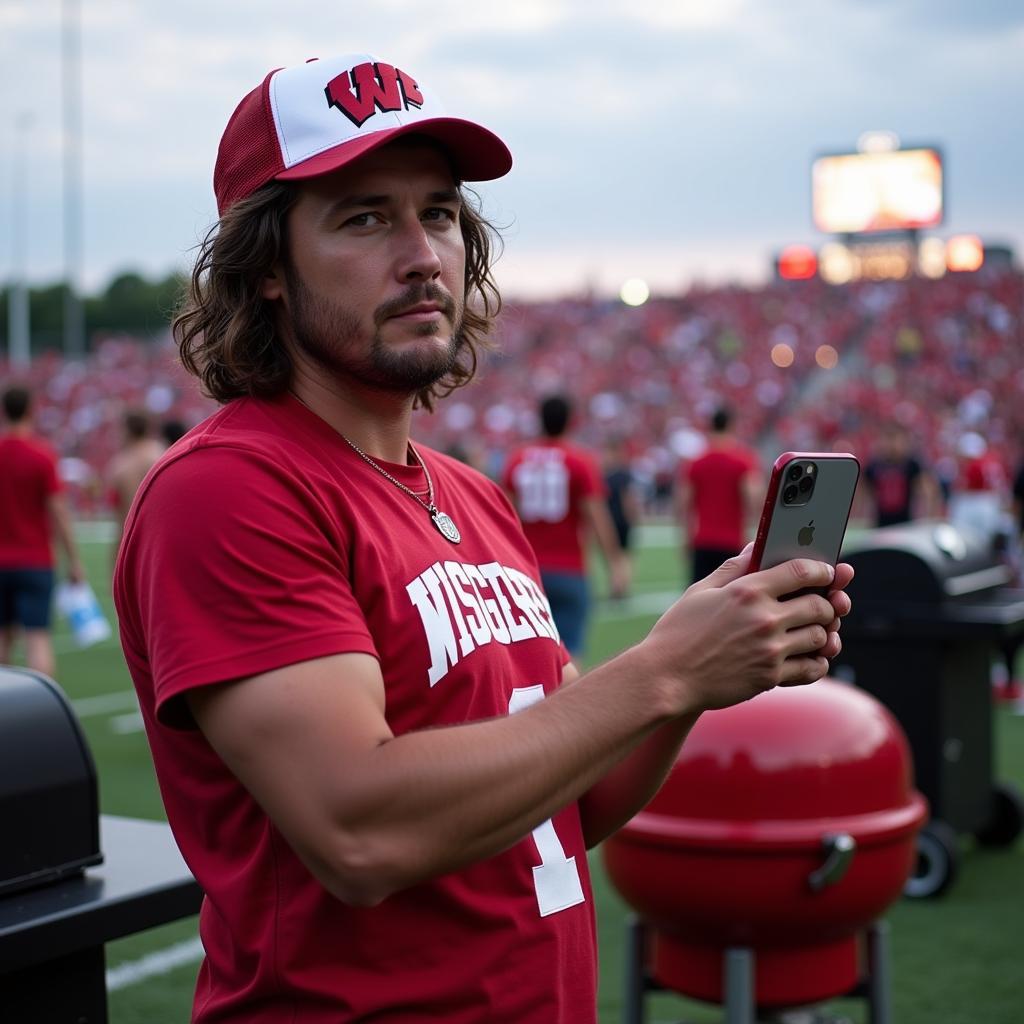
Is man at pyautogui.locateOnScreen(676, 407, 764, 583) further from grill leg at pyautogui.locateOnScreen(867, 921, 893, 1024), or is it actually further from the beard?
the beard

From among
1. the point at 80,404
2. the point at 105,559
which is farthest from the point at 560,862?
the point at 80,404

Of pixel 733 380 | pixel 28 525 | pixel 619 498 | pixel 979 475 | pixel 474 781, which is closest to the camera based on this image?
pixel 474 781

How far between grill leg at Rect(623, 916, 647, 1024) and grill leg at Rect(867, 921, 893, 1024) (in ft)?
1.91

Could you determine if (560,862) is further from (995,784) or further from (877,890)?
(995,784)

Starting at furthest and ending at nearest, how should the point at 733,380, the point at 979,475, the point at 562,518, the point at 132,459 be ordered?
the point at 733,380, the point at 979,475, the point at 132,459, the point at 562,518

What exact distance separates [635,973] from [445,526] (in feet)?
6.83

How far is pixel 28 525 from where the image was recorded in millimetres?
8977

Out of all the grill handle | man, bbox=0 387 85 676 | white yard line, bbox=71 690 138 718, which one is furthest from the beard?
white yard line, bbox=71 690 138 718

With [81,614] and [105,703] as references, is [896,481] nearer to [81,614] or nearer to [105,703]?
[105,703]

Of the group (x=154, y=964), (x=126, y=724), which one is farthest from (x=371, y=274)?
(x=126, y=724)

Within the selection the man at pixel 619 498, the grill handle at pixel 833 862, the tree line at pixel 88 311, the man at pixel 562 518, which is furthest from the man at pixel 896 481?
the tree line at pixel 88 311

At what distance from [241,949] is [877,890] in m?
2.20

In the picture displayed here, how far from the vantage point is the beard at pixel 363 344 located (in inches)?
69.5

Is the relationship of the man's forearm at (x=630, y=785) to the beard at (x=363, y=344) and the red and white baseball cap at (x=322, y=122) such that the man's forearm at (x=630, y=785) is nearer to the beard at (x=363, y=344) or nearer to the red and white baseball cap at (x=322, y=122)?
the beard at (x=363, y=344)
